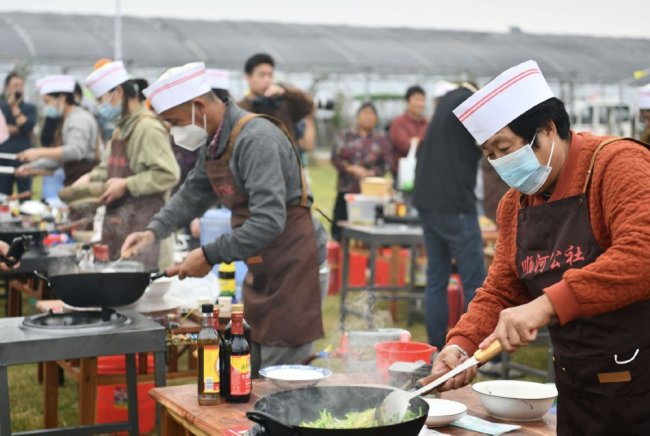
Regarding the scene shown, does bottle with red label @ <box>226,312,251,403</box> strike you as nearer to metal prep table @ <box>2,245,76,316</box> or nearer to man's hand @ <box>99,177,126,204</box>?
metal prep table @ <box>2,245,76,316</box>

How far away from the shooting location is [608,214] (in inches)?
90.7

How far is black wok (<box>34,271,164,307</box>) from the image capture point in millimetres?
3799

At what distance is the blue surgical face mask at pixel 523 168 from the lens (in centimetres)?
241

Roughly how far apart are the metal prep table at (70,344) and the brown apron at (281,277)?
0.50 m

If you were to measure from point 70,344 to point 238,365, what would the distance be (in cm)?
91

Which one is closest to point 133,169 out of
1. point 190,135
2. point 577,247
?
→ point 190,135

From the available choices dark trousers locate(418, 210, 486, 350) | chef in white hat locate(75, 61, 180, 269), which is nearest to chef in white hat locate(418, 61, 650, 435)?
chef in white hat locate(75, 61, 180, 269)

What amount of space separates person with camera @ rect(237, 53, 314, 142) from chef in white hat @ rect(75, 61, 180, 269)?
3.85 feet

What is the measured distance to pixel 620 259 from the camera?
220cm

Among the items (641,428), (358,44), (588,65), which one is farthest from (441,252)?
(588,65)

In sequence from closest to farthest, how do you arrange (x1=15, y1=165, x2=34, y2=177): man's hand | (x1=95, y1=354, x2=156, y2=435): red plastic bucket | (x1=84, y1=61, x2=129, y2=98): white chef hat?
(x1=95, y1=354, x2=156, y2=435): red plastic bucket, (x1=84, y1=61, x2=129, y2=98): white chef hat, (x1=15, y1=165, x2=34, y2=177): man's hand

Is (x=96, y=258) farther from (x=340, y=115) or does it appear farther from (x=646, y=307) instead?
(x=340, y=115)

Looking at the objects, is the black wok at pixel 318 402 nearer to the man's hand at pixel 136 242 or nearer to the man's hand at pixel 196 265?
the man's hand at pixel 196 265

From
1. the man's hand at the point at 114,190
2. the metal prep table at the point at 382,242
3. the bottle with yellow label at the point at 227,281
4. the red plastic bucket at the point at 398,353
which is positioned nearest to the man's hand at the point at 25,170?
the man's hand at the point at 114,190
